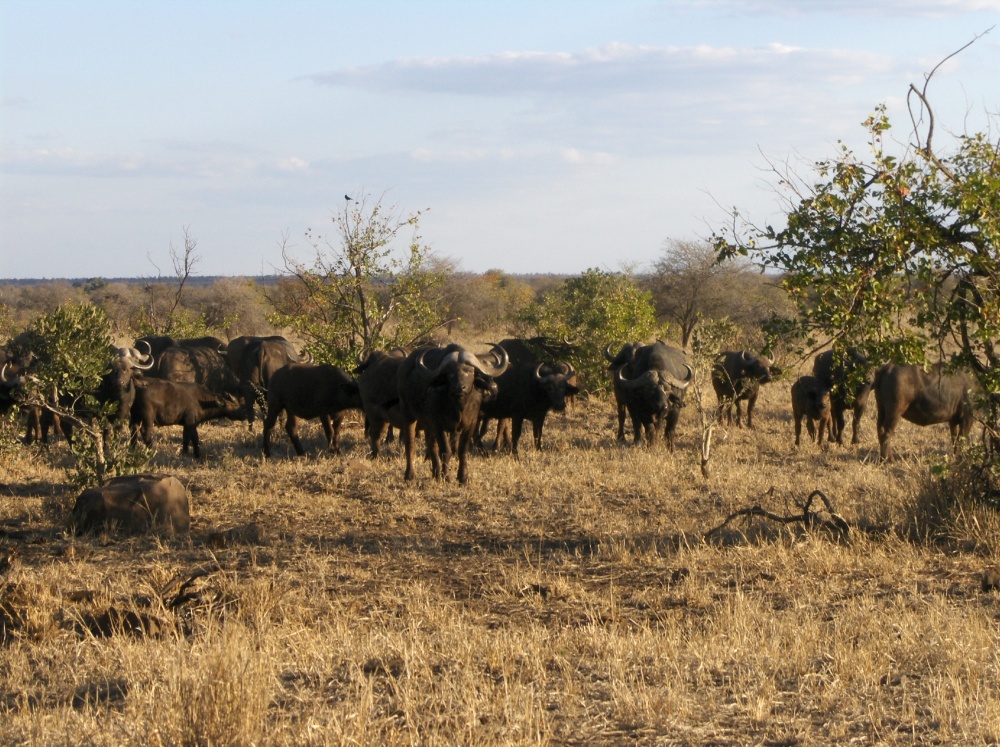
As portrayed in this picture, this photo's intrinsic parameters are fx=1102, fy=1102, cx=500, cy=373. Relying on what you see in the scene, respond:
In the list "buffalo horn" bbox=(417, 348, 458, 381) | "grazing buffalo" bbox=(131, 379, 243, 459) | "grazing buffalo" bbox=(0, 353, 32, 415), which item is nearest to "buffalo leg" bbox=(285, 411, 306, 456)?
"grazing buffalo" bbox=(131, 379, 243, 459)

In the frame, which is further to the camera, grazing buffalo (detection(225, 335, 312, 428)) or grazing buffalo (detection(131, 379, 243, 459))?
grazing buffalo (detection(225, 335, 312, 428))

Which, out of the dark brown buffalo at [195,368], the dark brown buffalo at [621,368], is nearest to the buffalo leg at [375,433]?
the dark brown buffalo at [621,368]

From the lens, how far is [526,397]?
48.5 ft

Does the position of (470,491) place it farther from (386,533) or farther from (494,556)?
(494,556)

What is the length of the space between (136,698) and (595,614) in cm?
284

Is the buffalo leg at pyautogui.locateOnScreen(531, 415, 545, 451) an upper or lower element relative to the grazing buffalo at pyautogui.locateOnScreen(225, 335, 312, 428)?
lower

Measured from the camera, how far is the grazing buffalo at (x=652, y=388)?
1504cm

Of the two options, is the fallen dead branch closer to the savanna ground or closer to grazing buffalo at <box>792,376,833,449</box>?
the savanna ground

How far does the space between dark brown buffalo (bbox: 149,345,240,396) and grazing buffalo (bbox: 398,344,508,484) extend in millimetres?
5537

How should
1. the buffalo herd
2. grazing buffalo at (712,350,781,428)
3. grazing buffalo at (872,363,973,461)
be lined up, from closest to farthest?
the buffalo herd → grazing buffalo at (872,363,973,461) → grazing buffalo at (712,350,781,428)

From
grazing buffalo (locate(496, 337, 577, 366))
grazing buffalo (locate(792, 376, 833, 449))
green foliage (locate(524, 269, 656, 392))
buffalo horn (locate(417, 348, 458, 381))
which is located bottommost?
grazing buffalo (locate(792, 376, 833, 449))

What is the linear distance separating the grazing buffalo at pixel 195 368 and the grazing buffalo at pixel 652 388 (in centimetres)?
607

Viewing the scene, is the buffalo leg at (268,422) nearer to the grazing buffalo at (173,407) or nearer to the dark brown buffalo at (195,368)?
the grazing buffalo at (173,407)

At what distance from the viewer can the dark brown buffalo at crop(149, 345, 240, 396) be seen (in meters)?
17.8
